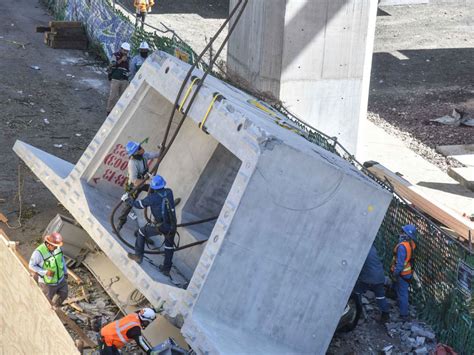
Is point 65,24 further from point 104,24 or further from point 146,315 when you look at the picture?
point 146,315

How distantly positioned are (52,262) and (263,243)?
289 cm

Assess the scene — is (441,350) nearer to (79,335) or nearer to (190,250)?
(190,250)

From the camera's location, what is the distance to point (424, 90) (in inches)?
938

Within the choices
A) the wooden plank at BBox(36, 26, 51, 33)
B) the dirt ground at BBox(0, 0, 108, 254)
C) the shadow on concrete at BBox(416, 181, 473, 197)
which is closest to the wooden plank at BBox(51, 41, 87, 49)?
the dirt ground at BBox(0, 0, 108, 254)

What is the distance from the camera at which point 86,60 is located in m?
22.2

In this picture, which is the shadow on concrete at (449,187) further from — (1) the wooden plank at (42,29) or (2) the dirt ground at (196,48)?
(1) the wooden plank at (42,29)

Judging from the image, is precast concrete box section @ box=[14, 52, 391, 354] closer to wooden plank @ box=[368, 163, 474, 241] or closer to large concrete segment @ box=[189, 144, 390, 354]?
large concrete segment @ box=[189, 144, 390, 354]

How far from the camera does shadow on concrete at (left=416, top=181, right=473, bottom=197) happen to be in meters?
17.9

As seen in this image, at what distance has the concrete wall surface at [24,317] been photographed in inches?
368

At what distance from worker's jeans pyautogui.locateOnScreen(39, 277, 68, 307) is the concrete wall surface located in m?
0.49

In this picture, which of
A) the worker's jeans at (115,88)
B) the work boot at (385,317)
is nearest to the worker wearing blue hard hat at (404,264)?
the work boot at (385,317)

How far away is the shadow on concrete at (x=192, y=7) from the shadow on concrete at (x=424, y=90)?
20.1 feet

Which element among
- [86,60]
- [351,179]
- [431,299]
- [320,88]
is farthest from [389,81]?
[351,179]

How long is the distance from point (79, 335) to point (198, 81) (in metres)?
3.63
